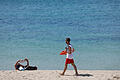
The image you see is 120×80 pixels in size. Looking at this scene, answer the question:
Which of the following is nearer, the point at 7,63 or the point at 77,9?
the point at 7,63

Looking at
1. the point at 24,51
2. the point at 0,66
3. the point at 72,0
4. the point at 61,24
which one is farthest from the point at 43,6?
the point at 0,66

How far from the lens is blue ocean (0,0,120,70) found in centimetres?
1661

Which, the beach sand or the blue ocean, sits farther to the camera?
the blue ocean

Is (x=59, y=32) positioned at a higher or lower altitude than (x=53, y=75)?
higher

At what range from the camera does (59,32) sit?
25625 millimetres

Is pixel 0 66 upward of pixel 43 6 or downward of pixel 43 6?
downward

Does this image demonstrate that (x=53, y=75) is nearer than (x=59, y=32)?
Yes

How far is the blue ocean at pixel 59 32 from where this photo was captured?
654 inches

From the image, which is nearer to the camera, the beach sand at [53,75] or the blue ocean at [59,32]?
the beach sand at [53,75]

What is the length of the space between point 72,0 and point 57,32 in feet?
70.8

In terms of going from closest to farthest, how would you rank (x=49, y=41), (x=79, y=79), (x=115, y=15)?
(x=79, y=79) < (x=49, y=41) < (x=115, y=15)

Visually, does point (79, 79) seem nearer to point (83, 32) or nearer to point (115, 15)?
point (83, 32)

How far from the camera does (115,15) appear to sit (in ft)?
116

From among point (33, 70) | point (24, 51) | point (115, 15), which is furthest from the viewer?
point (115, 15)
